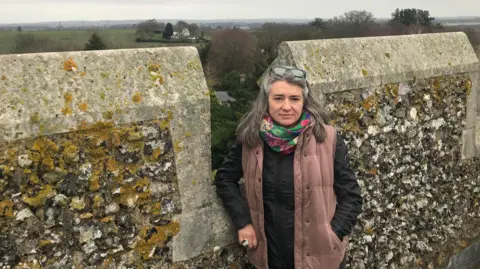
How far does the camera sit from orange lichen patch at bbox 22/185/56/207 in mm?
2320

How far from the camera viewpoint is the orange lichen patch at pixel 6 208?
7.39 feet

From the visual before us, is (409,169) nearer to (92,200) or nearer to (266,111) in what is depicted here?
(266,111)

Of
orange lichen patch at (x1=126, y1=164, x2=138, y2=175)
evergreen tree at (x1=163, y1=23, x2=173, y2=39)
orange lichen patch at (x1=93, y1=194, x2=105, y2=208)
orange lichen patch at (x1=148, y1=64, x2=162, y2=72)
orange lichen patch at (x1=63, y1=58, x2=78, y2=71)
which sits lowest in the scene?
evergreen tree at (x1=163, y1=23, x2=173, y2=39)

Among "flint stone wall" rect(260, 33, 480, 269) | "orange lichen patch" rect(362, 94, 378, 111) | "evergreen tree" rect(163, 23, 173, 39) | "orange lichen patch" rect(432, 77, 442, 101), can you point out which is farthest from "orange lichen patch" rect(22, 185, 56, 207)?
"evergreen tree" rect(163, 23, 173, 39)

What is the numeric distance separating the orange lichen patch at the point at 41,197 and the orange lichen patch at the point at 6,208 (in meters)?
0.07

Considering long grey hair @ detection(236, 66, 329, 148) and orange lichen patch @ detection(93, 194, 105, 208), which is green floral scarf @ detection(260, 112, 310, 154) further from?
orange lichen patch @ detection(93, 194, 105, 208)

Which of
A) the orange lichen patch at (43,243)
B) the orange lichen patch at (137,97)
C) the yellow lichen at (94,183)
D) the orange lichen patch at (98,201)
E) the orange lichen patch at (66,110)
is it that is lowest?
the orange lichen patch at (43,243)

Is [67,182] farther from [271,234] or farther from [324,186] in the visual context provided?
[324,186]

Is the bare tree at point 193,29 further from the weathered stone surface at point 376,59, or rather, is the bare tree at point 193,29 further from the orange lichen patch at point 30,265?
the orange lichen patch at point 30,265

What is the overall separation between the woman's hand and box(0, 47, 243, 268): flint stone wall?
0.70ft

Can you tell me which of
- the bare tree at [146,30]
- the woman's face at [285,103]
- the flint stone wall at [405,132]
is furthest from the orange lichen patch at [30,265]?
the bare tree at [146,30]

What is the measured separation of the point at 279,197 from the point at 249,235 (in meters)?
0.36

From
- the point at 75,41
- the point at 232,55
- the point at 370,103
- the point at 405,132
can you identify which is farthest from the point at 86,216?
the point at 75,41

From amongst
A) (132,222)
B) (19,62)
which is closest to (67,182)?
(132,222)
